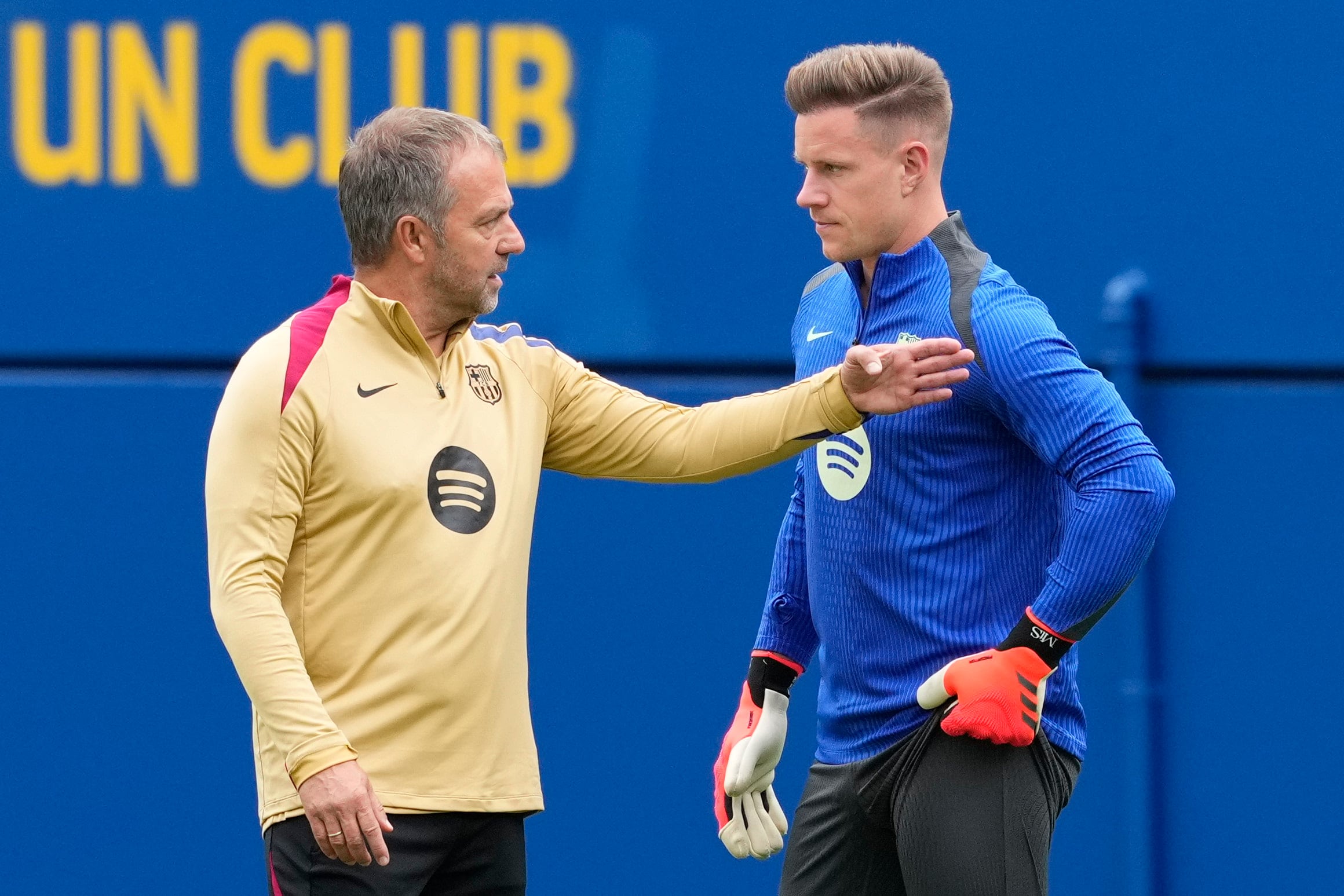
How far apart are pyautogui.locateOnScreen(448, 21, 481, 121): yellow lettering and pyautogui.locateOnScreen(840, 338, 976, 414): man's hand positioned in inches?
48.8

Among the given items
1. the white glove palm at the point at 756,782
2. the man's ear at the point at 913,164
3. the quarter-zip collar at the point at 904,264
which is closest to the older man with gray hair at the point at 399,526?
the quarter-zip collar at the point at 904,264

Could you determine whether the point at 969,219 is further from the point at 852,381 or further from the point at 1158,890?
the point at 1158,890

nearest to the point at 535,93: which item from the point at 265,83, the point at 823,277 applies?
the point at 265,83

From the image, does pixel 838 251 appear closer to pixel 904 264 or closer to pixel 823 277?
pixel 904 264

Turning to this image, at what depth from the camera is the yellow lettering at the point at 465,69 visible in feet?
10.0

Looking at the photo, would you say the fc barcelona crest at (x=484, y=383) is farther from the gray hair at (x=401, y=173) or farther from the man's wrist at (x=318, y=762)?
the man's wrist at (x=318, y=762)

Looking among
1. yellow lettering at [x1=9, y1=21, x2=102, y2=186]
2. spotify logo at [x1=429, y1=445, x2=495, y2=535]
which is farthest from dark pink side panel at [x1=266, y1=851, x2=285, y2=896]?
yellow lettering at [x1=9, y1=21, x2=102, y2=186]

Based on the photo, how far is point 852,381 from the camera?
6.88 ft

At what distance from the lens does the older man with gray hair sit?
1941 millimetres

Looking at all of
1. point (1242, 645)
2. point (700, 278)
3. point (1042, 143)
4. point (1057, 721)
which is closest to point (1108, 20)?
point (1042, 143)

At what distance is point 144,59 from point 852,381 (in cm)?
168

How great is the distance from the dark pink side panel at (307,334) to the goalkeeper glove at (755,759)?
2.69ft

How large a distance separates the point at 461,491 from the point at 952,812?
29.0 inches

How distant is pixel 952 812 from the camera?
2.12 meters
